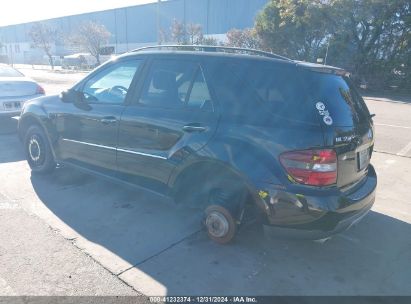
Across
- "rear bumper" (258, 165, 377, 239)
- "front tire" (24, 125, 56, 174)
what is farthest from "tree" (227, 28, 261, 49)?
"rear bumper" (258, 165, 377, 239)

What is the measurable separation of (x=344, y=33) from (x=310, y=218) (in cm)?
1961

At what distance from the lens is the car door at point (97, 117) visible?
13.5 feet

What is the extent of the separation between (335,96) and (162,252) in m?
2.13

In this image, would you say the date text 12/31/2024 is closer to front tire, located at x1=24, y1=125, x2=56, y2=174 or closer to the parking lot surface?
the parking lot surface

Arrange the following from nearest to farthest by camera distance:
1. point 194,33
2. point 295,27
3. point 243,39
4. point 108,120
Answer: point 108,120 < point 295,27 < point 243,39 < point 194,33

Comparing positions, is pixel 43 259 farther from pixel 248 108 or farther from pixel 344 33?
pixel 344 33

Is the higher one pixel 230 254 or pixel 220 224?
pixel 220 224

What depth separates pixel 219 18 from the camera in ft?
156

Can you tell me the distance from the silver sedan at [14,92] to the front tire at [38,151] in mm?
3007

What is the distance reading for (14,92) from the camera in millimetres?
8102

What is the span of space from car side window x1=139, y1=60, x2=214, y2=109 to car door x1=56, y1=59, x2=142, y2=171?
0.29m

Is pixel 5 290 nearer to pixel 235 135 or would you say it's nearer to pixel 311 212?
pixel 235 135

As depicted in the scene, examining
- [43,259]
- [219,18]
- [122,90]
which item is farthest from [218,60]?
[219,18]

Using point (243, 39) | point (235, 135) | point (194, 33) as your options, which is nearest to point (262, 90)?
point (235, 135)
